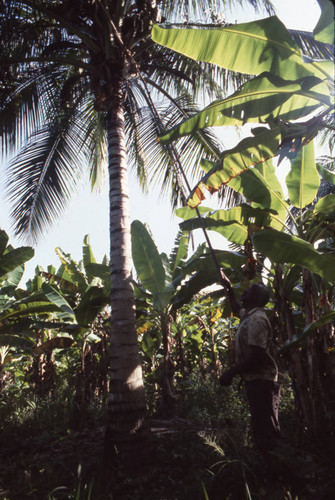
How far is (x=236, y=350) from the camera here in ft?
11.2

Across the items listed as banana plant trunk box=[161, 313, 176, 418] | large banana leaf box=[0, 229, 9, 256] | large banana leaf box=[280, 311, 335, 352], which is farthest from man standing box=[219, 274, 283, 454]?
large banana leaf box=[0, 229, 9, 256]

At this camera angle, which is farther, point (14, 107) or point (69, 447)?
point (14, 107)

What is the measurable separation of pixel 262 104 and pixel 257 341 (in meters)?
2.44

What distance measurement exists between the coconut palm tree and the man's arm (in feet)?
4.65

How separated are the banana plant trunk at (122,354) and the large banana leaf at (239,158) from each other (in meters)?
1.26

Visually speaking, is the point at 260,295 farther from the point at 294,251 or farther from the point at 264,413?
the point at 264,413

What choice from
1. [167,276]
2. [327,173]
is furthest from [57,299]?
[327,173]

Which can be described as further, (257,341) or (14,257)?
(14,257)

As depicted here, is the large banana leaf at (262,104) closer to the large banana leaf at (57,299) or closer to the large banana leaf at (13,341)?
the large banana leaf at (57,299)

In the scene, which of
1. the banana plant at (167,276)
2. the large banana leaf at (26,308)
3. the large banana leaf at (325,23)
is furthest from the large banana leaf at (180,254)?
the large banana leaf at (325,23)

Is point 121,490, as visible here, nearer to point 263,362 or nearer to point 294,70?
point 263,362

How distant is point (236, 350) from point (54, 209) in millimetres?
5220

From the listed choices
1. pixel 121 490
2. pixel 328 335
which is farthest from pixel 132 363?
pixel 328 335

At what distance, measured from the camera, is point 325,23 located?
2.63 metres
